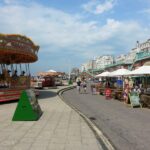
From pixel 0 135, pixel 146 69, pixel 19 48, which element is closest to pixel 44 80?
pixel 19 48

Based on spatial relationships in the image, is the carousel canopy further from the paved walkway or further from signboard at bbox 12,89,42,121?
the paved walkway

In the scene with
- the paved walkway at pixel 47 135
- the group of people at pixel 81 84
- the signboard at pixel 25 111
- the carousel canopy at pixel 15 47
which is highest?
the carousel canopy at pixel 15 47

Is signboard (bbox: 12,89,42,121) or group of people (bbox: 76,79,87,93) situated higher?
group of people (bbox: 76,79,87,93)

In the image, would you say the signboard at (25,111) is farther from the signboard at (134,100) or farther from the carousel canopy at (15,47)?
the carousel canopy at (15,47)

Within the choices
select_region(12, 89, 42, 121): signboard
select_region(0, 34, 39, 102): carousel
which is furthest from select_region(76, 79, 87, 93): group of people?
select_region(12, 89, 42, 121): signboard

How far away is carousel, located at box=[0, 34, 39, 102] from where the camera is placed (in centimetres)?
2400

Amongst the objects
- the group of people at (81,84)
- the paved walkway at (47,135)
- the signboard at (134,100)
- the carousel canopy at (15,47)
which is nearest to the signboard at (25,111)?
the paved walkway at (47,135)

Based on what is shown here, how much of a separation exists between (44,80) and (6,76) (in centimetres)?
2252

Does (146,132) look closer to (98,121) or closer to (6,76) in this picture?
(98,121)

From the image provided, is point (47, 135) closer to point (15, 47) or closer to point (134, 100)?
point (134, 100)

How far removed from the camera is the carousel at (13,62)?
24.0 m

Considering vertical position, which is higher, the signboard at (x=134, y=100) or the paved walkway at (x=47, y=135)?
the signboard at (x=134, y=100)

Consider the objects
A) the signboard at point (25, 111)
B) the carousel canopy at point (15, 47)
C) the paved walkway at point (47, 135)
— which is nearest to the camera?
the paved walkway at point (47, 135)

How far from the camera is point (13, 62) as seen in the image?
104 ft
